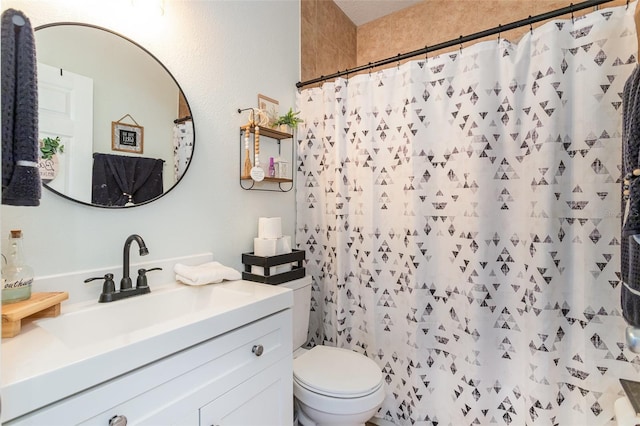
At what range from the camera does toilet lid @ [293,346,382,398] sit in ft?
4.37

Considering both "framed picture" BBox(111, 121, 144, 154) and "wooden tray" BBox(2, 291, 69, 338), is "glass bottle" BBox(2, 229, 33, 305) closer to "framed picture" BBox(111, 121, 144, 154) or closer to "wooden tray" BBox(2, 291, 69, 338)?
"wooden tray" BBox(2, 291, 69, 338)

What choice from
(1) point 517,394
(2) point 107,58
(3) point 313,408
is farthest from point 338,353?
(2) point 107,58

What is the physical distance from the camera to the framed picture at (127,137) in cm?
121

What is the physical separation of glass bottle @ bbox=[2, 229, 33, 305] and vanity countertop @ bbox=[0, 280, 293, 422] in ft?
0.30

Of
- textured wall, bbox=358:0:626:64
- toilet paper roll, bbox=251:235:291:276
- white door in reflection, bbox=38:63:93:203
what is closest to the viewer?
white door in reflection, bbox=38:63:93:203

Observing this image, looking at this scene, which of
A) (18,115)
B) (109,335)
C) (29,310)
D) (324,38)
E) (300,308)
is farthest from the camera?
(324,38)

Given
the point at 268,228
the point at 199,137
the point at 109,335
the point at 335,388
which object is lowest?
the point at 335,388

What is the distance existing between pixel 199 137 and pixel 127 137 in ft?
1.03

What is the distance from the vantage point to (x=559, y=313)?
136 cm

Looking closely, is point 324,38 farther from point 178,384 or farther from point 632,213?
point 178,384

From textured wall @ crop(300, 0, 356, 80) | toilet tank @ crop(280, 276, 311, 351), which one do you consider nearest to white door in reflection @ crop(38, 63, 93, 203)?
toilet tank @ crop(280, 276, 311, 351)

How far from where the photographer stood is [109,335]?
1.03m

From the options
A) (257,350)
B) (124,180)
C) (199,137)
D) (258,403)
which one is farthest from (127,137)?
(258,403)

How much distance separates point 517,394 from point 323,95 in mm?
1910
